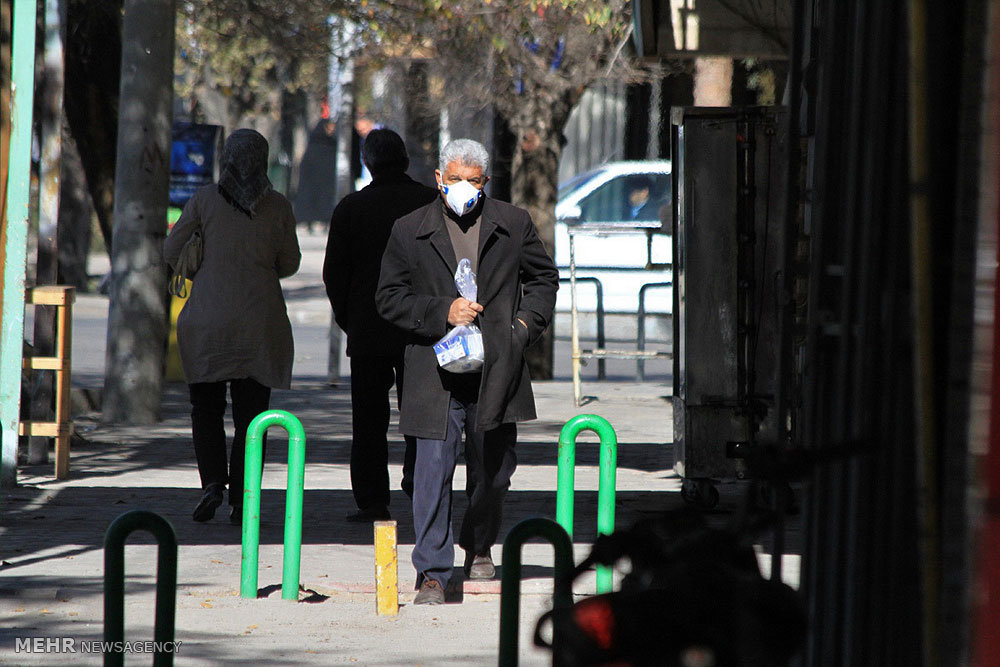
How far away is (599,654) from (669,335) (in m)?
17.6

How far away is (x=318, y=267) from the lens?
33906mm

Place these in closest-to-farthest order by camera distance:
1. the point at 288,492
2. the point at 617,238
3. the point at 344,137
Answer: the point at 288,492 < the point at 344,137 < the point at 617,238

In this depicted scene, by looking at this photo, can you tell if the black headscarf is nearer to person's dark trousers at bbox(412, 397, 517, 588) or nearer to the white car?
person's dark trousers at bbox(412, 397, 517, 588)

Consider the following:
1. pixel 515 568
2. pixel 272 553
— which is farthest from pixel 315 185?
pixel 515 568

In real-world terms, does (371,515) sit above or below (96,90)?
below

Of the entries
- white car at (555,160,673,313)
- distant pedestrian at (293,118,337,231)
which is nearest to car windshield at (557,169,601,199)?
white car at (555,160,673,313)

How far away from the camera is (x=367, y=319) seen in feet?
24.8

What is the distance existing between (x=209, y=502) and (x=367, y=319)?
1188 millimetres

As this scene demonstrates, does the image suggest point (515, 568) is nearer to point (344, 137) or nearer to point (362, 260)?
point (362, 260)

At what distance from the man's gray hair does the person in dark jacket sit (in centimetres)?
158

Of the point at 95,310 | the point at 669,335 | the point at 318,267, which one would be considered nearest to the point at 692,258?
the point at 669,335

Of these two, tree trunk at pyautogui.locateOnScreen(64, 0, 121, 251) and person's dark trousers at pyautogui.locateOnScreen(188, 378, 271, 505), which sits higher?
tree trunk at pyautogui.locateOnScreen(64, 0, 121, 251)

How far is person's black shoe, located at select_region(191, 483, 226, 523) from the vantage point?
7516 millimetres

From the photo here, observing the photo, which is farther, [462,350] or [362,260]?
[362,260]
